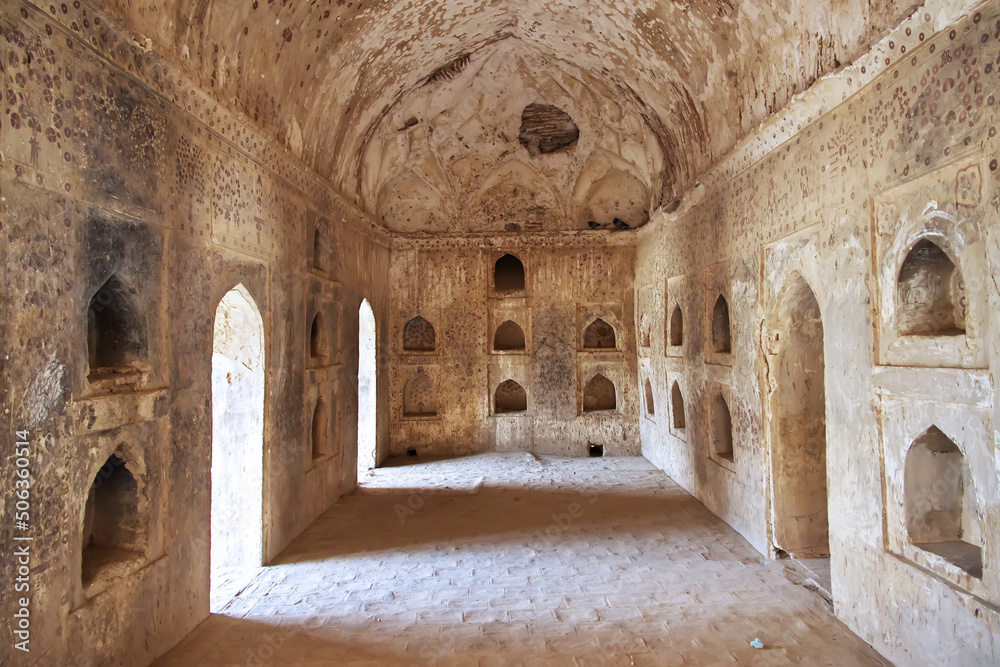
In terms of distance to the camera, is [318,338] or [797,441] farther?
[318,338]

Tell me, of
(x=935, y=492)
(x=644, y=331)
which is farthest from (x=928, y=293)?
(x=644, y=331)

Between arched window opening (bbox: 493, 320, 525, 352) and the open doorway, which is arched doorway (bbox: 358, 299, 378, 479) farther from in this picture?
the open doorway

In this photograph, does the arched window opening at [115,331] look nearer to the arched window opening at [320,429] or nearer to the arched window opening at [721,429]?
the arched window opening at [320,429]

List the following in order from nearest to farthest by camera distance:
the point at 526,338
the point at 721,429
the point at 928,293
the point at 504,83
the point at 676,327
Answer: the point at 928,293
the point at 721,429
the point at 676,327
the point at 504,83
the point at 526,338

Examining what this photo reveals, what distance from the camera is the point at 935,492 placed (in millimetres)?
3412

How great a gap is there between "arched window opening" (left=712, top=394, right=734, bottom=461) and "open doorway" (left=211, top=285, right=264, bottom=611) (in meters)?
4.88

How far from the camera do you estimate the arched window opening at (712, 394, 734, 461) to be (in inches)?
258

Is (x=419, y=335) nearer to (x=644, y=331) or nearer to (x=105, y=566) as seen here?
(x=644, y=331)

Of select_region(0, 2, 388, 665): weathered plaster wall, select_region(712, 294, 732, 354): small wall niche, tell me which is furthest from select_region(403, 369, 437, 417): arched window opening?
select_region(712, 294, 732, 354): small wall niche

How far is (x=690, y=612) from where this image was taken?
14.0 ft

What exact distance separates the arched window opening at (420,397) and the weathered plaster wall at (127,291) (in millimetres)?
5065

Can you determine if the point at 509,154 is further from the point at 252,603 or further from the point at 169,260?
the point at 252,603

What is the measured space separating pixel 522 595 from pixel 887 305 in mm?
3400

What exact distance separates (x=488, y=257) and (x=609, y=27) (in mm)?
4474
